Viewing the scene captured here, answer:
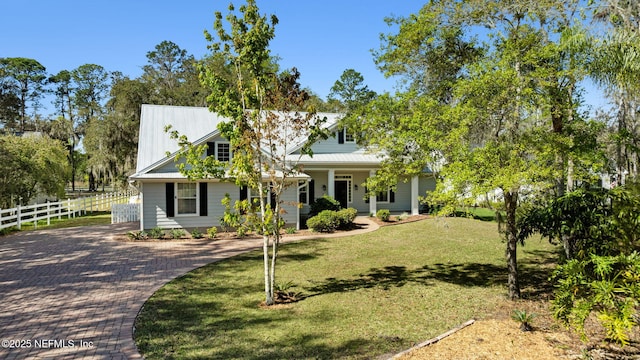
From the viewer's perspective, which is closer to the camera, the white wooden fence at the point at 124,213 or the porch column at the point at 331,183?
the porch column at the point at 331,183

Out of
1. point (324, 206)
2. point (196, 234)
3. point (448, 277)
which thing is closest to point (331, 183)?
point (324, 206)

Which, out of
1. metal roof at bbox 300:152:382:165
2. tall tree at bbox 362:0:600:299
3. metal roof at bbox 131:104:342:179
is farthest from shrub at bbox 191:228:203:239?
tall tree at bbox 362:0:600:299

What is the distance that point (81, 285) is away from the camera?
392 inches

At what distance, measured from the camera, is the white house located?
1709 centimetres

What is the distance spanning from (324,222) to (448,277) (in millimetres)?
7869

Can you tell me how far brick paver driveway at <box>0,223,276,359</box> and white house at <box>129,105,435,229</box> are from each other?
6.52 feet

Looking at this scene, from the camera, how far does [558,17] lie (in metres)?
8.80

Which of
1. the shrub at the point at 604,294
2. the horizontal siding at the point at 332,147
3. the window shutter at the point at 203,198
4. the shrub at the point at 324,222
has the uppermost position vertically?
the horizontal siding at the point at 332,147

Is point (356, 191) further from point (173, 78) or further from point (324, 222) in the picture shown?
point (173, 78)

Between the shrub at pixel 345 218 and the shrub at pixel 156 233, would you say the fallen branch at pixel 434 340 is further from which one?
the shrub at pixel 156 233

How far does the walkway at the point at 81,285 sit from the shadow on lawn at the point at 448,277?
4.24 m

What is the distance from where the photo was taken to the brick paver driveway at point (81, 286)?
6.56m

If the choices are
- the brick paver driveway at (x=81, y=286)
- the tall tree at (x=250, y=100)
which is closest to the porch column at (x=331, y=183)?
the brick paver driveway at (x=81, y=286)

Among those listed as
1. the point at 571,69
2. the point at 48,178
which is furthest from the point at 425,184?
the point at 48,178
